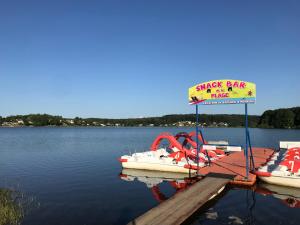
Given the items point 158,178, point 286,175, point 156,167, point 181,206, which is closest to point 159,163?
point 156,167

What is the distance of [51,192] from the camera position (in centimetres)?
2045

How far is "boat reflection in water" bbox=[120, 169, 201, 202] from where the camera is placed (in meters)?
20.7

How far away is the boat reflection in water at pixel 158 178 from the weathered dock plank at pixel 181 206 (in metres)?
3.53

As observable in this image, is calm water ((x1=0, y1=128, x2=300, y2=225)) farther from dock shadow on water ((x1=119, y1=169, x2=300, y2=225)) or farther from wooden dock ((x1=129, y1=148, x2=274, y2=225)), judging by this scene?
wooden dock ((x1=129, y1=148, x2=274, y2=225))

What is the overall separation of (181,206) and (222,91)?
9.88 meters

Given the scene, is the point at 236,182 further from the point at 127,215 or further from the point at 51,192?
the point at 51,192

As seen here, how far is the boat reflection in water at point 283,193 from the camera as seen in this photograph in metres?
16.9

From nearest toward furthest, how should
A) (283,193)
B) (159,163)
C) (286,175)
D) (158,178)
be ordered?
(283,193)
(286,175)
(158,178)
(159,163)

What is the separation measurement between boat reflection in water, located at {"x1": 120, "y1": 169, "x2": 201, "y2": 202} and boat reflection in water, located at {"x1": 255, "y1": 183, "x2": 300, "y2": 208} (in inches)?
180

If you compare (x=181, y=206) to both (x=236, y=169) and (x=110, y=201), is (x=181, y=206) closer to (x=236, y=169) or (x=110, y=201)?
Answer: (x=110, y=201)

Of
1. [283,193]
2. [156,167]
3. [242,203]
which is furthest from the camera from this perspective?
[156,167]

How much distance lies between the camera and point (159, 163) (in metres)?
26.1

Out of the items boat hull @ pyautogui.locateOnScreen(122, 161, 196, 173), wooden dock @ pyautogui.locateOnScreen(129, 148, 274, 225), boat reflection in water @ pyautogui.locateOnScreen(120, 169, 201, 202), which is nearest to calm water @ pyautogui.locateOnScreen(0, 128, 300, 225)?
boat reflection in water @ pyautogui.locateOnScreen(120, 169, 201, 202)

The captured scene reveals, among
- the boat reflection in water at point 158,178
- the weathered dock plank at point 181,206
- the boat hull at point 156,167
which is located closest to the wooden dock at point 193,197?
the weathered dock plank at point 181,206
